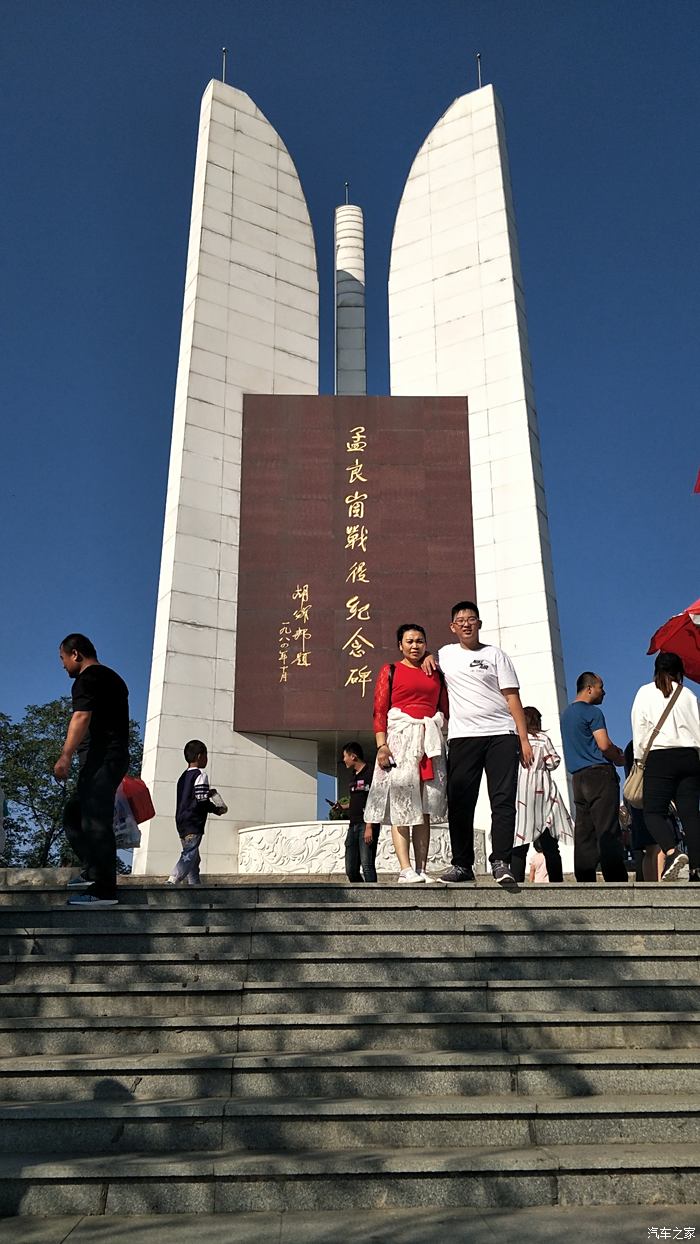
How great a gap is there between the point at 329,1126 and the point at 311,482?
13.4m

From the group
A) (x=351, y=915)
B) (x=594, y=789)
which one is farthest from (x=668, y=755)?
(x=351, y=915)

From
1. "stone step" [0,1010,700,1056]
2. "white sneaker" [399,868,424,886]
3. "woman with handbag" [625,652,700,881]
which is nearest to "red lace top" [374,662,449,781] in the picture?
"white sneaker" [399,868,424,886]

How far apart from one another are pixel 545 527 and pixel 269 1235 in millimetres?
14028

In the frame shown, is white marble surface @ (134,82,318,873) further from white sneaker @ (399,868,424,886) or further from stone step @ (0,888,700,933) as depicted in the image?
stone step @ (0,888,700,933)

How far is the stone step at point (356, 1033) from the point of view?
386cm

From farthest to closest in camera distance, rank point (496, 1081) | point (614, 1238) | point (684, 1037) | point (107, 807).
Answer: point (107, 807) < point (684, 1037) < point (496, 1081) < point (614, 1238)

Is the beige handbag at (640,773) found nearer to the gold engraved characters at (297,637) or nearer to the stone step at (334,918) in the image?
the stone step at (334,918)

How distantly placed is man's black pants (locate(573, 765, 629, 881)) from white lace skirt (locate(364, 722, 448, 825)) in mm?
964

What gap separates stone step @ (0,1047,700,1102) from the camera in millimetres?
3545

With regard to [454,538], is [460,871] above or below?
below

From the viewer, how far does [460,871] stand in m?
5.66

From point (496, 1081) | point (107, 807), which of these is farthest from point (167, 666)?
point (496, 1081)

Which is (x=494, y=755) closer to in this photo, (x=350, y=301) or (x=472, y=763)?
(x=472, y=763)

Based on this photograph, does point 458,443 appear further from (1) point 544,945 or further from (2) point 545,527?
(1) point 544,945
